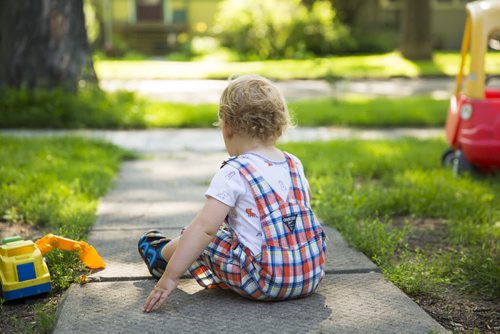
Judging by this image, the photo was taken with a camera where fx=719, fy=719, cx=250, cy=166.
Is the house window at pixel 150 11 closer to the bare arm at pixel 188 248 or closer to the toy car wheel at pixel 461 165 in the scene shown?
the toy car wheel at pixel 461 165

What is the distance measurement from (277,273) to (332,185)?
7.53ft

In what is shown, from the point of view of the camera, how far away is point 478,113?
5.36m

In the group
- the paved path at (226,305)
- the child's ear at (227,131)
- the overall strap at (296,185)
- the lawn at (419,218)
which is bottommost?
the lawn at (419,218)

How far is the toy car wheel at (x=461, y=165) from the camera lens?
5629mm

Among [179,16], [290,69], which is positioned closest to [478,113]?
[290,69]

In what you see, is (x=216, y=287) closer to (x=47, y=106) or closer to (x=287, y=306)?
(x=287, y=306)

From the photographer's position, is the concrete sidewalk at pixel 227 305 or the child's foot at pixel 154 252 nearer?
the concrete sidewalk at pixel 227 305

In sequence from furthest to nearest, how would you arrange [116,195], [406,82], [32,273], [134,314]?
[406,82], [116,195], [32,273], [134,314]

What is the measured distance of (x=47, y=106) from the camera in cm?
832

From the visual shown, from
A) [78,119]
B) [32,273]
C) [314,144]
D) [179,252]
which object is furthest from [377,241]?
[78,119]

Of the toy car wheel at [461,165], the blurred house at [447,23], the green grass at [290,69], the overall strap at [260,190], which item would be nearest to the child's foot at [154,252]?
the overall strap at [260,190]

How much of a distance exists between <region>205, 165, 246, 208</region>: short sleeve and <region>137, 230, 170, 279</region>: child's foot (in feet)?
1.71

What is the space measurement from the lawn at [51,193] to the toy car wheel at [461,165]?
8.98 ft

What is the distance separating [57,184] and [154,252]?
1.95m
